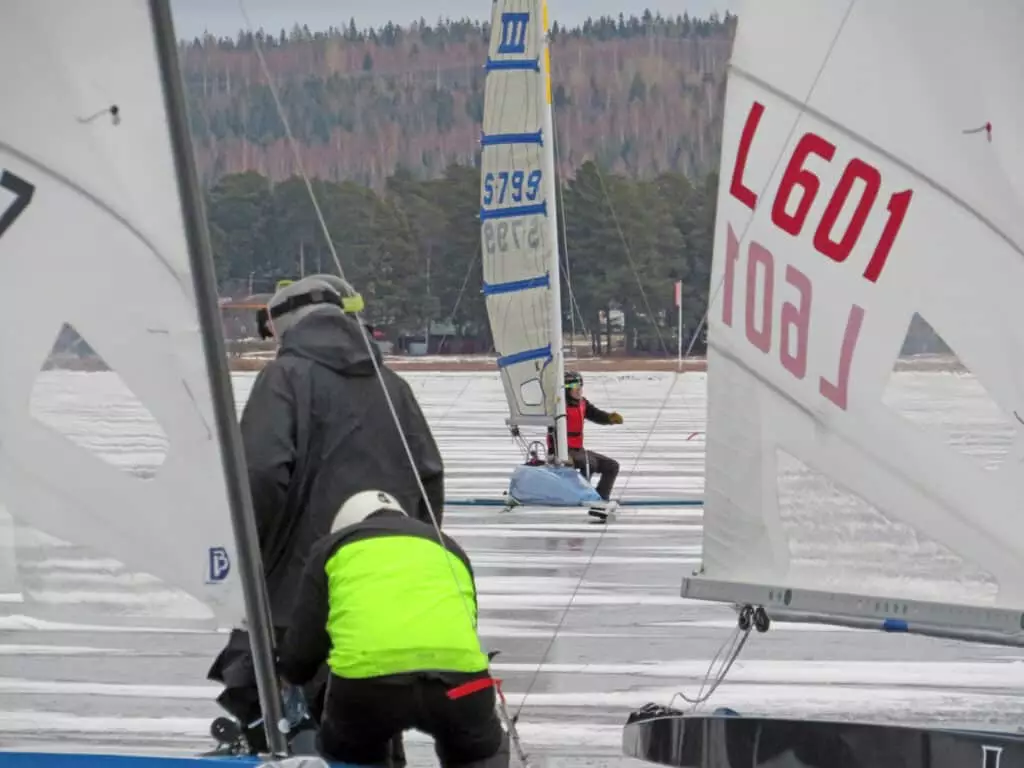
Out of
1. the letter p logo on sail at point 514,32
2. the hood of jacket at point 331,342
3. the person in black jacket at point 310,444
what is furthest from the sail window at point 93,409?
the letter p logo on sail at point 514,32

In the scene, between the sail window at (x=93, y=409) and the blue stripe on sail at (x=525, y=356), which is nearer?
the sail window at (x=93, y=409)

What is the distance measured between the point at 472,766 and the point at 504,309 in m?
12.6

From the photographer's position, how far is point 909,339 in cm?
394

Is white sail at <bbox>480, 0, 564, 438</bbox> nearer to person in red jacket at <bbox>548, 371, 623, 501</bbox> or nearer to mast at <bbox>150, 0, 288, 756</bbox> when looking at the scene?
person in red jacket at <bbox>548, 371, 623, 501</bbox>

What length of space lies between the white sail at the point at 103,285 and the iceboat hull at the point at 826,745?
1088 mm

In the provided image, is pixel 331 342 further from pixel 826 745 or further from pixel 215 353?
pixel 826 745

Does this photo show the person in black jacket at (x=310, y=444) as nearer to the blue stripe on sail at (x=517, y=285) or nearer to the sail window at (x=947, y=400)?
the sail window at (x=947, y=400)

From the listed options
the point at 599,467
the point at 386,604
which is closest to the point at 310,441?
the point at 386,604

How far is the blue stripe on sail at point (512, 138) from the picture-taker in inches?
615

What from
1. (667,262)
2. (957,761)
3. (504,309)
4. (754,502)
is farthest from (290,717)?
(667,262)

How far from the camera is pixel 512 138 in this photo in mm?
15820

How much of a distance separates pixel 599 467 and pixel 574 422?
0.55 m

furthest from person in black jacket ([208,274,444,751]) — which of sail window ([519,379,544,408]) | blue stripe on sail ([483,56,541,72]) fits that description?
blue stripe on sail ([483,56,541,72])

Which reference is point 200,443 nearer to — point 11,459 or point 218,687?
point 11,459
